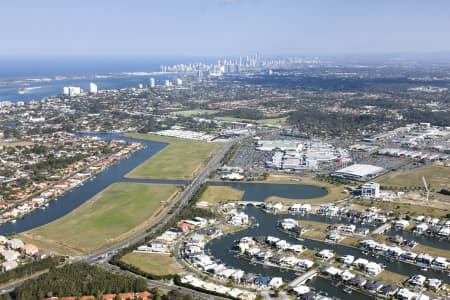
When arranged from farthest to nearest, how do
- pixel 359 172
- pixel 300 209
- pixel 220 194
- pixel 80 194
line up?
pixel 359 172 < pixel 80 194 < pixel 220 194 < pixel 300 209

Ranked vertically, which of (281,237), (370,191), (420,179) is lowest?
(281,237)

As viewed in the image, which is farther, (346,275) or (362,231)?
(362,231)

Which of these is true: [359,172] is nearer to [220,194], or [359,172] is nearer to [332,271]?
[220,194]

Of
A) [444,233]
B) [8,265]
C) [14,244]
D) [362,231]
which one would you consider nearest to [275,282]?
[362,231]

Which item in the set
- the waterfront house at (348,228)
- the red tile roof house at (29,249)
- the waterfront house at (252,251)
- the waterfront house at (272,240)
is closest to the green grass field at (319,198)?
the waterfront house at (348,228)

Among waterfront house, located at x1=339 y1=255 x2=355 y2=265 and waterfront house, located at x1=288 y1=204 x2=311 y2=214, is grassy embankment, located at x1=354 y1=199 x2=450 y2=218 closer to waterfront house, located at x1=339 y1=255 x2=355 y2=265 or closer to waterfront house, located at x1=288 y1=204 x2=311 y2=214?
waterfront house, located at x1=288 y1=204 x2=311 y2=214

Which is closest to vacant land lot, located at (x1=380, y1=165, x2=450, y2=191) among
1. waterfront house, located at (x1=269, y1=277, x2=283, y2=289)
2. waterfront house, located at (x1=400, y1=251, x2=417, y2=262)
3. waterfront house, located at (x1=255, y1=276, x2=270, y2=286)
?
waterfront house, located at (x1=400, y1=251, x2=417, y2=262)

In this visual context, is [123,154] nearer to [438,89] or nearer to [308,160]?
[308,160]

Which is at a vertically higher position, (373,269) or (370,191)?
(370,191)
